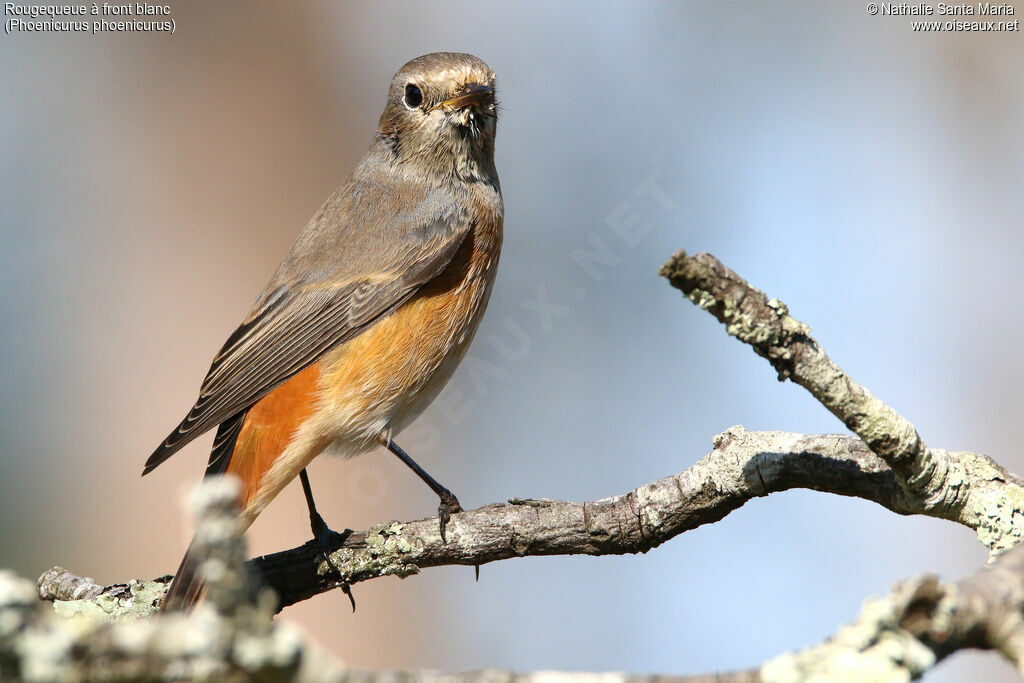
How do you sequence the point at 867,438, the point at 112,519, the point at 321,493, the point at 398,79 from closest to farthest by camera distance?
the point at 867,438, the point at 398,79, the point at 321,493, the point at 112,519

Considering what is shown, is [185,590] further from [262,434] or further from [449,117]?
[449,117]

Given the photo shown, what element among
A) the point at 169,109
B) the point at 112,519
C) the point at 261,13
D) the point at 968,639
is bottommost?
the point at 112,519

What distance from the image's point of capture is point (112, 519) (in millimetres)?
7324

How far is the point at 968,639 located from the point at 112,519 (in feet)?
23.1

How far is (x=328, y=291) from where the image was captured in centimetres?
425

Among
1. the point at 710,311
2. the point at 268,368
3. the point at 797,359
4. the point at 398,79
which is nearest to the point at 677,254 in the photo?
the point at 710,311

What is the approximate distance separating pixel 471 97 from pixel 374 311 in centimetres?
121

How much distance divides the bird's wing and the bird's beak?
0.46 meters

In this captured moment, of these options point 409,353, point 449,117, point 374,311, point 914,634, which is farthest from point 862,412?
point 449,117

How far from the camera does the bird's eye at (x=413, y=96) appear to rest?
15.5 ft

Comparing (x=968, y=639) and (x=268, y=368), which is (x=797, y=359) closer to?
(x=968, y=639)

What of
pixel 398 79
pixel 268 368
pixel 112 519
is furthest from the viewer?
pixel 112 519

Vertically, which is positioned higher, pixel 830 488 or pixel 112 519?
pixel 830 488

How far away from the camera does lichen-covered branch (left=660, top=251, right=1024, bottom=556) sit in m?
1.91
